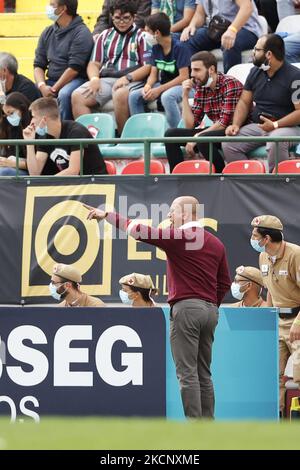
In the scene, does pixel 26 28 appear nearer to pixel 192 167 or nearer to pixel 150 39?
pixel 150 39

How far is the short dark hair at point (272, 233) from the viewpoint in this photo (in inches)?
455

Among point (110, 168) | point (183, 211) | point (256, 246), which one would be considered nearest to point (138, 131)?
point (110, 168)

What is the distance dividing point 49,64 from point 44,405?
603cm

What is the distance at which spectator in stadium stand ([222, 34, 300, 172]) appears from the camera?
43.3 feet

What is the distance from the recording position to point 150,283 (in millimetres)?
11836

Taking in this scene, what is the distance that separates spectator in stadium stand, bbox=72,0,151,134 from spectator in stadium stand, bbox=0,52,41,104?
50cm

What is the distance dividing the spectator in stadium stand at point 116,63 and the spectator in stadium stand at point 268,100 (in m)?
2.00

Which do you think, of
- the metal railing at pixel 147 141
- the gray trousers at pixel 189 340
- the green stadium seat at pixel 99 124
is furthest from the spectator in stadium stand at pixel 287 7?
the gray trousers at pixel 189 340

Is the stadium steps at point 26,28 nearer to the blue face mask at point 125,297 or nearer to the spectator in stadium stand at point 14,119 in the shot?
the spectator in stadium stand at point 14,119

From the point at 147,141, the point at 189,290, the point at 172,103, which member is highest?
the point at 172,103

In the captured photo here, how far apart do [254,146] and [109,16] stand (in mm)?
3717

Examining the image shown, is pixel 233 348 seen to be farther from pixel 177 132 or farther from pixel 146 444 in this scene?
pixel 146 444

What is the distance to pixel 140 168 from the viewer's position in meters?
13.5

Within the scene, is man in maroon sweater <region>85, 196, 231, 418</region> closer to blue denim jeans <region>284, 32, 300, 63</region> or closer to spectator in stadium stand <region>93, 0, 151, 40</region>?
blue denim jeans <region>284, 32, 300, 63</region>
